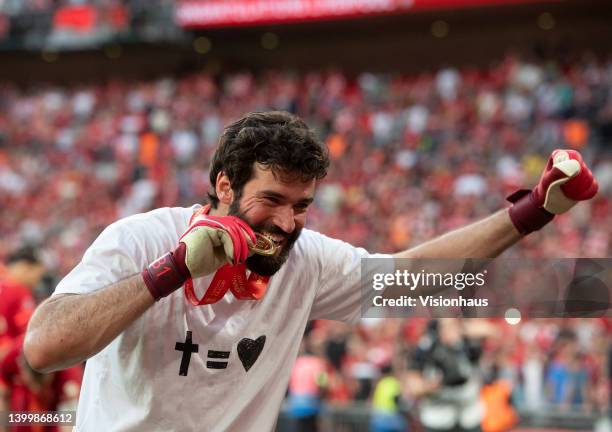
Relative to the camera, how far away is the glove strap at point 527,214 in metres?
3.02

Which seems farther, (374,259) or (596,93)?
(596,93)

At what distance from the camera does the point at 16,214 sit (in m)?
19.3

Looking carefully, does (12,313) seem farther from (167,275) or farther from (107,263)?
(167,275)

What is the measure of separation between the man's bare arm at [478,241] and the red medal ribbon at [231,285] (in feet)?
1.94

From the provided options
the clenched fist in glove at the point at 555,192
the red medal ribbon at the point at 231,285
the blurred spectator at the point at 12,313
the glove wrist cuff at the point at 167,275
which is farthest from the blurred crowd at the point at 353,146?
the glove wrist cuff at the point at 167,275

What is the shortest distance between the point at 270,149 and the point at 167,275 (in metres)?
0.53

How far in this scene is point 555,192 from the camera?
294cm

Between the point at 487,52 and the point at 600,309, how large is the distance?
61.8 feet

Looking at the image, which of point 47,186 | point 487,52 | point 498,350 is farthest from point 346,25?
point 498,350

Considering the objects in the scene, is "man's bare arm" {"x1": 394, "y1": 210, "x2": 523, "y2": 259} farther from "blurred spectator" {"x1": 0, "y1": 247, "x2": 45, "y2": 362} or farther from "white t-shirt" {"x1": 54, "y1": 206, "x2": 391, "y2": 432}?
"blurred spectator" {"x1": 0, "y1": 247, "x2": 45, "y2": 362}

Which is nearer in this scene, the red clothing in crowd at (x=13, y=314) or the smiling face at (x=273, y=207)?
the smiling face at (x=273, y=207)

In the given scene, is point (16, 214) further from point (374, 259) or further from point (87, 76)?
point (374, 259)

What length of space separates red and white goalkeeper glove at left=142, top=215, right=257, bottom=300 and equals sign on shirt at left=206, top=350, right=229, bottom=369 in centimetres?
37

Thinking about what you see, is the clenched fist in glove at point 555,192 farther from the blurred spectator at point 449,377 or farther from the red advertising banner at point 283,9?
the red advertising banner at point 283,9
